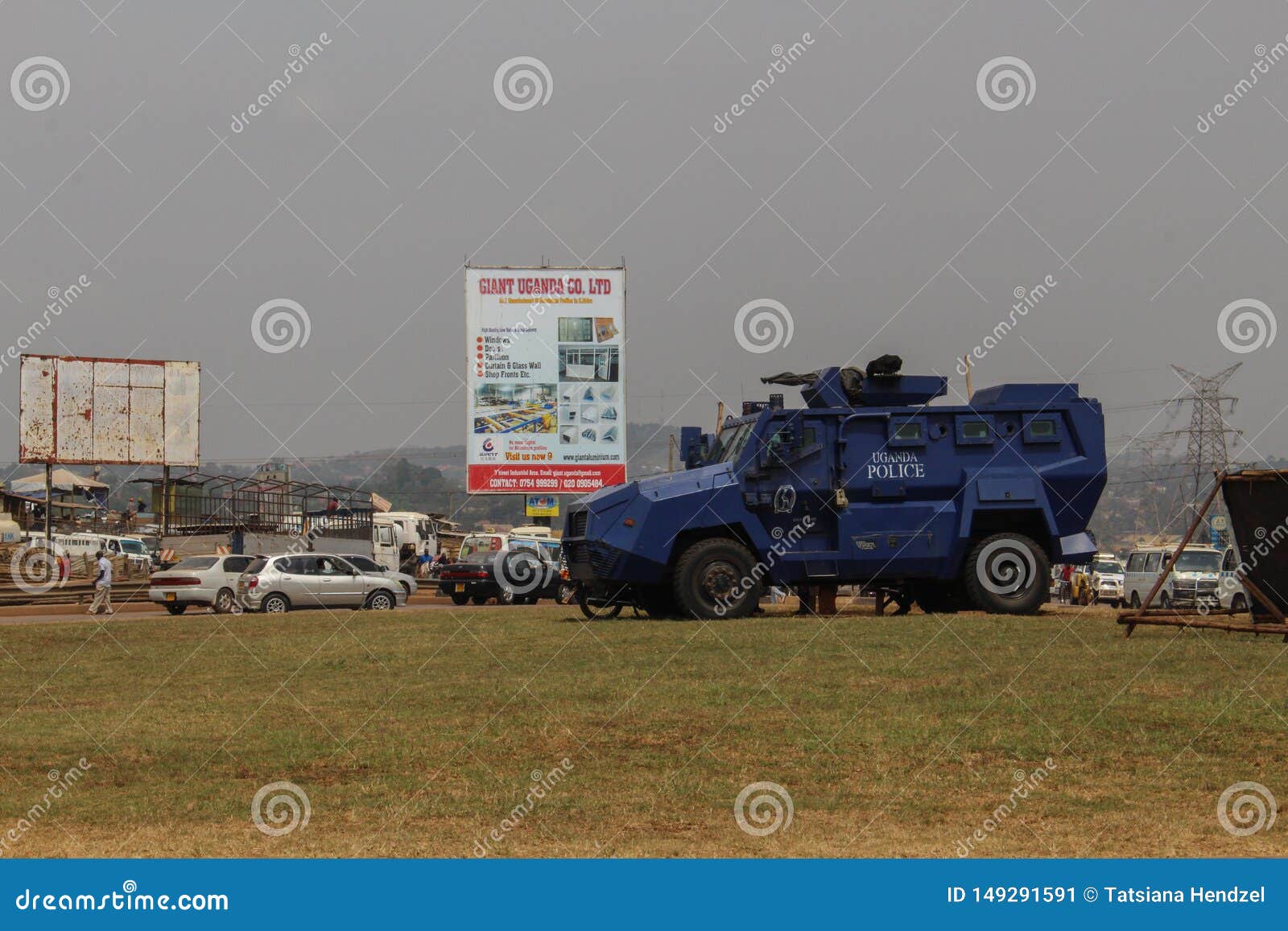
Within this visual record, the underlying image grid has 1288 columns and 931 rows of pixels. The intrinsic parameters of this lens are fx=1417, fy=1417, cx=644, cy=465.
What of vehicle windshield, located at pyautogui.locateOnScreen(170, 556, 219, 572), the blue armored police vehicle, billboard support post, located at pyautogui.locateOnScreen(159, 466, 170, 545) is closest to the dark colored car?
vehicle windshield, located at pyautogui.locateOnScreen(170, 556, 219, 572)

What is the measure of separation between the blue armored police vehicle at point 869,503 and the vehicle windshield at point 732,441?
0.25ft

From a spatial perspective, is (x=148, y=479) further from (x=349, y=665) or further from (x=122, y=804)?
(x=122, y=804)

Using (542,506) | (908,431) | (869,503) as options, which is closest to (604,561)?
(869,503)

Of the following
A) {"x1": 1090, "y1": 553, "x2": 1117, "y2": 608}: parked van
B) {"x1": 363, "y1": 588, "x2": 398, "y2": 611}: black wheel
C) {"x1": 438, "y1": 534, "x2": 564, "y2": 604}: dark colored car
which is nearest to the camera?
{"x1": 363, "y1": 588, "x2": 398, "y2": 611}: black wheel

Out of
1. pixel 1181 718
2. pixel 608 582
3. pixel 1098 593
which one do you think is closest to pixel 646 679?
pixel 1181 718

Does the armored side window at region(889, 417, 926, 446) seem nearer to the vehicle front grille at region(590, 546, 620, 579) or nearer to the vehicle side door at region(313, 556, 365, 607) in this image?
the vehicle front grille at region(590, 546, 620, 579)

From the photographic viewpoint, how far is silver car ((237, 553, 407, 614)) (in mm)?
31406

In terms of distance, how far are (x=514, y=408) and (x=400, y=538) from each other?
15601 mm

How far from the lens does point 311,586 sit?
3209 centimetres

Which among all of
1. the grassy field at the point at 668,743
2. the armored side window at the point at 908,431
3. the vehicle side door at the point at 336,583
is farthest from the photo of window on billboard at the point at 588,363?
the grassy field at the point at 668,743

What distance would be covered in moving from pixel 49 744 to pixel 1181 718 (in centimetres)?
907

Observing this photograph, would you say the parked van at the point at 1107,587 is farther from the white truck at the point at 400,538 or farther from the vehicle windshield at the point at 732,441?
the vehicle windshield at the point at 732,441

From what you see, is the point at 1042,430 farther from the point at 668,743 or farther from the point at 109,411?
the point at 109,411

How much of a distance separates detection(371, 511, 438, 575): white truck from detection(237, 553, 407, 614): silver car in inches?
909
